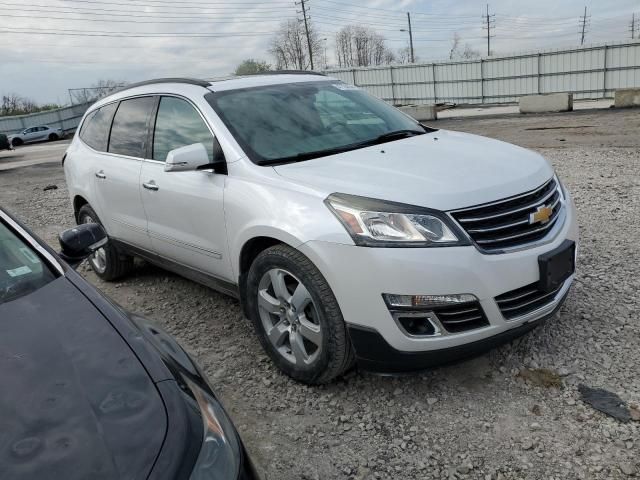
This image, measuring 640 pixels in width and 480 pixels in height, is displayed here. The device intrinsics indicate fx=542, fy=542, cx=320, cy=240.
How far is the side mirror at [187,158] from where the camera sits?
→ 3.21 metres

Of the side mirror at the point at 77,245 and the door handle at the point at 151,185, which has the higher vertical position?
the side mirror at the point at 77,245

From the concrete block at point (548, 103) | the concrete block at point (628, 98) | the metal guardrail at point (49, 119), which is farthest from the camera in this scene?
the metal guardrail at point (49, 119)

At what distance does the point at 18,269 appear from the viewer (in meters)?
2.20

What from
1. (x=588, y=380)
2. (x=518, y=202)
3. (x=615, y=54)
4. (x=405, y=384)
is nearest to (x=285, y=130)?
(x=518, y=202)

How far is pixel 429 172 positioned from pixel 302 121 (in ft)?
3.65

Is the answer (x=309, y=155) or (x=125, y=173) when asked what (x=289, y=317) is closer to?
(x=309, y=155)

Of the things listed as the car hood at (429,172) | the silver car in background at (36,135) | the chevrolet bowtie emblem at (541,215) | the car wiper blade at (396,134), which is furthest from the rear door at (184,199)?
the silver car in background at (36,135)

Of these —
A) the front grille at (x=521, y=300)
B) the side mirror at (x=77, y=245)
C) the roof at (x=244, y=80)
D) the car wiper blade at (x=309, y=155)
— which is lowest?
the front grille at (x=521, y=300)

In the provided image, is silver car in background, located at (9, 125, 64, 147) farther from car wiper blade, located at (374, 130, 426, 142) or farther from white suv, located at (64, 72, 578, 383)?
car wiper blade, located at (374, 130, 426, 142)

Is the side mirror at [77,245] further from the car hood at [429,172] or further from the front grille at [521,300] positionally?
the front grille at [521,300]

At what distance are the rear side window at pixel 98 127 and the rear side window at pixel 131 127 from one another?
0.45 feet

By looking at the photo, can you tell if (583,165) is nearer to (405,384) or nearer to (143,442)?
(405,384)

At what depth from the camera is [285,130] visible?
137 inches

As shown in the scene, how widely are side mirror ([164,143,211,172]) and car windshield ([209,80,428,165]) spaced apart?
25cm
